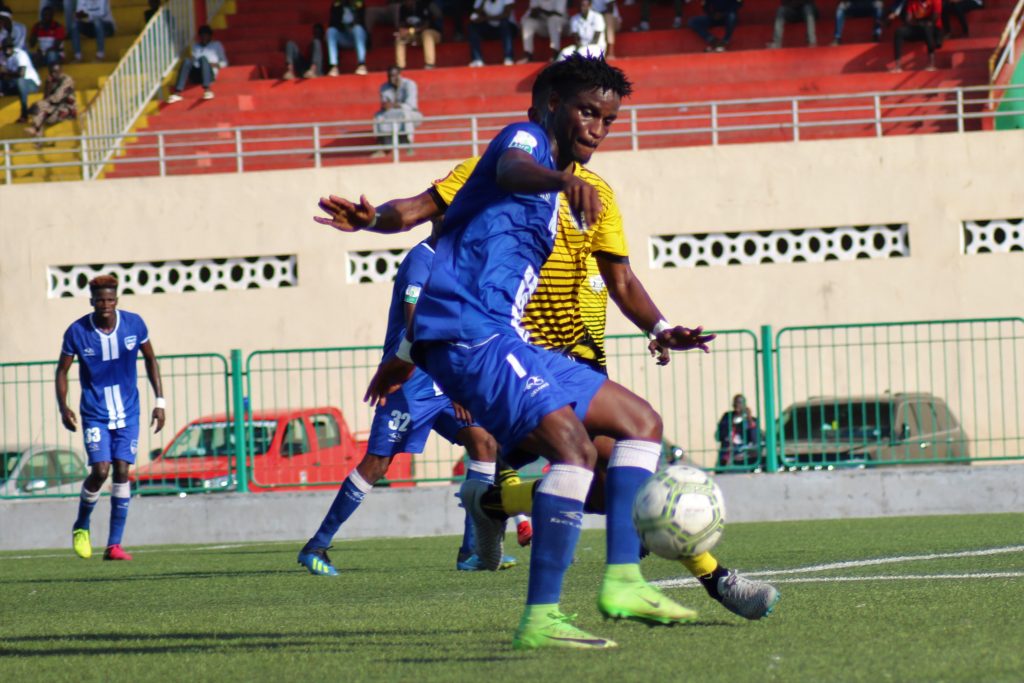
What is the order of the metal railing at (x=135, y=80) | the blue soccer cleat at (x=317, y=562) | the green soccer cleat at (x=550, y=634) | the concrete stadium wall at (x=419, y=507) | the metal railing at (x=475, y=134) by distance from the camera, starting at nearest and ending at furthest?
the green soccer cleat at (x=550, y=634) < the blue soccer cleat at (x=317, y=562) < the concrete stadium wall at (x=419, y=507) < the metal railing at (x=475, y=134) < the metal railing at (x=135, y=80)

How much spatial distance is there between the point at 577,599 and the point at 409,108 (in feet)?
59.2

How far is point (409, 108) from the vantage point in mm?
24688

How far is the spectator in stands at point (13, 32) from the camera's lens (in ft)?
92.6

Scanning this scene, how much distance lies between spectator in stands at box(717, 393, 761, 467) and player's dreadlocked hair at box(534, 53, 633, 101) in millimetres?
10807

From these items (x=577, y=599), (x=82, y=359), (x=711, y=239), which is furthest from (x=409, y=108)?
(x=577, y=599)

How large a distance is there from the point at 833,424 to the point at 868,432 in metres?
0.35

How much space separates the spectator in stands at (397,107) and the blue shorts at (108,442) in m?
11.4

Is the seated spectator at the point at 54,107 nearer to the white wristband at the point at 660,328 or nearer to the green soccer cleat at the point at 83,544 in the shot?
the green soccer cleat at the point at 83,544

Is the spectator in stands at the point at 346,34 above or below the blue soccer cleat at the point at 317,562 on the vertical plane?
above

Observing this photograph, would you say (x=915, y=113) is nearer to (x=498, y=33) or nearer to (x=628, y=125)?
(x=628, y=125)

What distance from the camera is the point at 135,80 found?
2666 cm

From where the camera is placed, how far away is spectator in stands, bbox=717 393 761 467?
16.4 metres

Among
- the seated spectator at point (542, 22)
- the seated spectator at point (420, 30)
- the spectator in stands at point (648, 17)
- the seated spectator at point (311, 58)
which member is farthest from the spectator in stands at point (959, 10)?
the seated spectator at point (311, 58)

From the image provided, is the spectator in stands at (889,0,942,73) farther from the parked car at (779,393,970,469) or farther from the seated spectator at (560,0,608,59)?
the parked car at (779,393,970,469)
